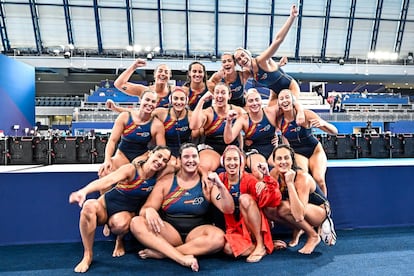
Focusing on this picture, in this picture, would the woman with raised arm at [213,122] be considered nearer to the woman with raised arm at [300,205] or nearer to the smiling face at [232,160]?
the smiling face at [232,160]

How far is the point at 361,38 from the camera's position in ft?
56.6

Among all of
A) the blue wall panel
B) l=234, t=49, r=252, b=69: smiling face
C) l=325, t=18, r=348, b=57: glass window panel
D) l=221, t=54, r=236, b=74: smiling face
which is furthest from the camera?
l=325, t=18, r=348, b=57: glass window panel

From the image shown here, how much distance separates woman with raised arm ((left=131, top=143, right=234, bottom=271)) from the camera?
253 cm

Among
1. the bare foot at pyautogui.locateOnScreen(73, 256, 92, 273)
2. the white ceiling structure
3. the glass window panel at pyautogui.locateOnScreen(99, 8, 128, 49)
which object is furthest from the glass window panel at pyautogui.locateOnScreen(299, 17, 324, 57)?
the bare foot at pyautogui.locateOnScreen(73, 256, 92, 273)

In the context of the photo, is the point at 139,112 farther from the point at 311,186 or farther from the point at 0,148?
the point at 0,148

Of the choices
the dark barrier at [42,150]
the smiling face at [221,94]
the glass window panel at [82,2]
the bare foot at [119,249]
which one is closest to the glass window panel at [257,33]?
the glass window panel at [82,2]

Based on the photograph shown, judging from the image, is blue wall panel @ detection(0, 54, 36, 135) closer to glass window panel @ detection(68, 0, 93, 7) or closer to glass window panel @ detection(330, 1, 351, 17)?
glass window panel @ detection(68, 0, 93, 7)

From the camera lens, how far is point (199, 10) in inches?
626

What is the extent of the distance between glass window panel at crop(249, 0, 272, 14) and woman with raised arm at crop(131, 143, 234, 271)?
1507 centimetres

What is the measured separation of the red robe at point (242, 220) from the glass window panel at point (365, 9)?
16667 millimetres

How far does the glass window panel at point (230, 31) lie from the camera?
16.2m

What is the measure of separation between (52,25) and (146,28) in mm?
4375

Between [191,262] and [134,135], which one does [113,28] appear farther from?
[191,262]

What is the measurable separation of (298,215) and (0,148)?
8264 mm
